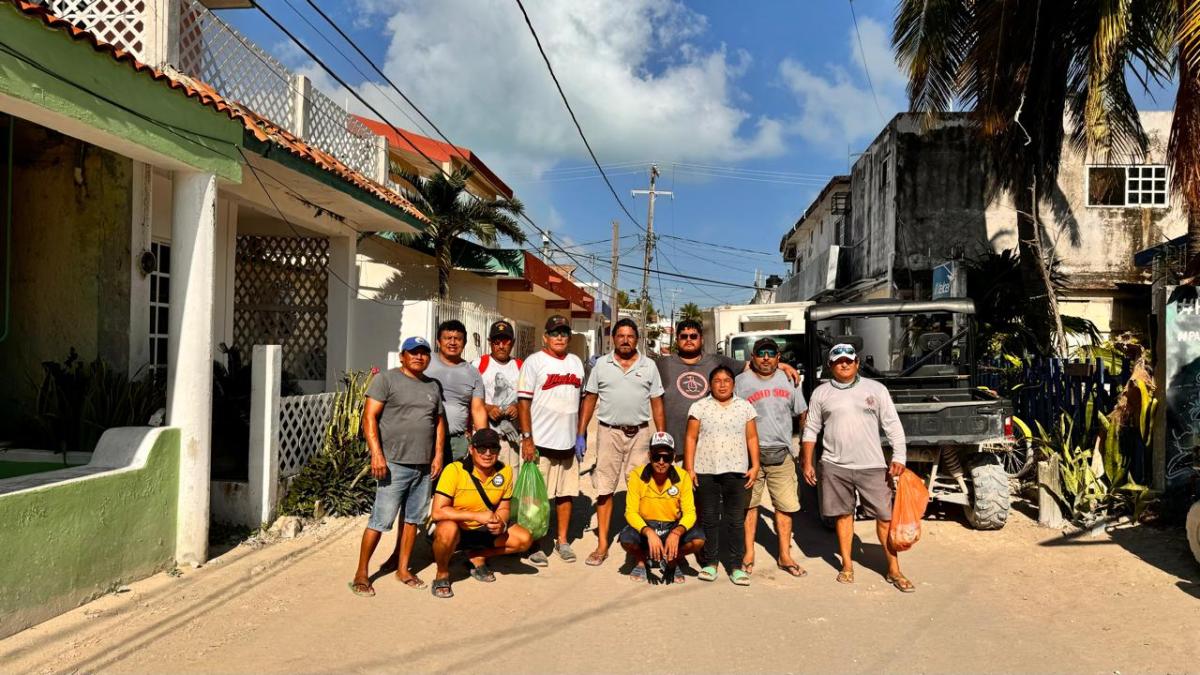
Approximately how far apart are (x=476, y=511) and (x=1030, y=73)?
10.4 m

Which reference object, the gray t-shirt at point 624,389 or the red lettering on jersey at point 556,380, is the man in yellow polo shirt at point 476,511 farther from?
the gray t-shirt at point 624,389

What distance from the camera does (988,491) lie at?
676 centimetres

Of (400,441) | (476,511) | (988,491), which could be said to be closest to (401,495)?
(400,441)

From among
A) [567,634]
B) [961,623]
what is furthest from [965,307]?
[567,634]

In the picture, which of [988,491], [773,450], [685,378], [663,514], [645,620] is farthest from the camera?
[988,491]

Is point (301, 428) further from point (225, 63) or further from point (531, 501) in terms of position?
point (225, 63)

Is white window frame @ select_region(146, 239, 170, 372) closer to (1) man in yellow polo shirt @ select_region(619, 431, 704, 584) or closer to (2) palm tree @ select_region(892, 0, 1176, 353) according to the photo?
(1) man in yellow polo shirt @ select_region(619, 431, 704, 584)

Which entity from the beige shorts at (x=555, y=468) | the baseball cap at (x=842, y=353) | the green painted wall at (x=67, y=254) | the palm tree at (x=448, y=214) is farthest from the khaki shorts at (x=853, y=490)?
the palm tree at (x=448, y=214)

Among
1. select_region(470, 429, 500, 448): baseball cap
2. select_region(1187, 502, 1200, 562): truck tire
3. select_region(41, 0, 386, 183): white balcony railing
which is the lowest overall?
select_region(1187, 502, 1200, 562): truck tire

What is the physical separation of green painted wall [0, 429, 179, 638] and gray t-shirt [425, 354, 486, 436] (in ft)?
5.89

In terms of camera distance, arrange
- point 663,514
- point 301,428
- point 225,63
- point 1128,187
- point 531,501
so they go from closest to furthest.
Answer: point 663,514, point 531,501, point 301,428, point 225,63, point 1128,187

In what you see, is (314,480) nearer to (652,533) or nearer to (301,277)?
(652,533)

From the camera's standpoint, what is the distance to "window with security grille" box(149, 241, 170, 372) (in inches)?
310

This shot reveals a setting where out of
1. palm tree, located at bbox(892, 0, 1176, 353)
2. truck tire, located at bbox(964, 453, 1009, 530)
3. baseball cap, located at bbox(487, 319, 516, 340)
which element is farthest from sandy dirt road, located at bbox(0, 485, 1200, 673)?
palm tree, located at bbox(892, 0, 1176, 353)
